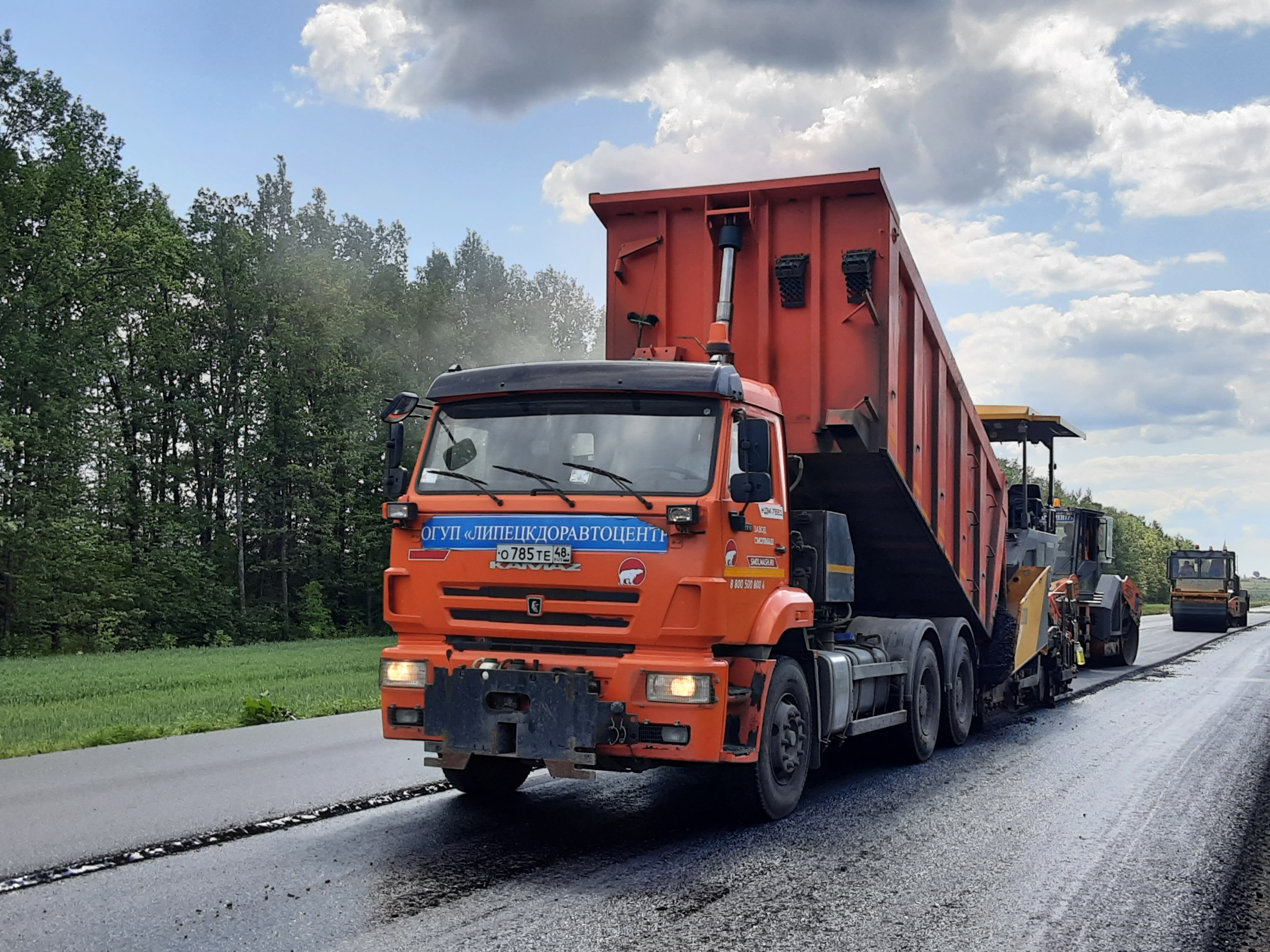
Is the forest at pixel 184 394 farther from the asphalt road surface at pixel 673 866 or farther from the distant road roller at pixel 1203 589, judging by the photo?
the asphalt road surface at pixel 673 866

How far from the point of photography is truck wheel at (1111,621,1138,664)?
21031 millimetres

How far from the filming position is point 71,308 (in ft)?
111

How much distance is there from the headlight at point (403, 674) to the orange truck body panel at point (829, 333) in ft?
9.72

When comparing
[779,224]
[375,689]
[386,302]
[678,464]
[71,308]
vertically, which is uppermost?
[386,302]

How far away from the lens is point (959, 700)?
11023 millimetres

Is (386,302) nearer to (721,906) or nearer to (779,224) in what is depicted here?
(779,224)

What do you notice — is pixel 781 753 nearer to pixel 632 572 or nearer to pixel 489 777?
pixel 632 572

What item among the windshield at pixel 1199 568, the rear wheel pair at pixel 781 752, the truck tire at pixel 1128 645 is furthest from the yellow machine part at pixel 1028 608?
the windshield at pixel 1199 568

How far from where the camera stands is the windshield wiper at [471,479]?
271 inches

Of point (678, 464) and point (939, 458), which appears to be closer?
point (678, 464)

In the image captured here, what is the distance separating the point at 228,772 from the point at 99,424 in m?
28.9

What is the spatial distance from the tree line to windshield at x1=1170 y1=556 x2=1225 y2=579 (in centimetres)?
2106

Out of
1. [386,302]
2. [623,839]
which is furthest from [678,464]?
[386,302]

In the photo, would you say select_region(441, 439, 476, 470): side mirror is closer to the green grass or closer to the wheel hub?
the wheel hub
